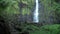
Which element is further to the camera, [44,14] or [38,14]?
[38,14]

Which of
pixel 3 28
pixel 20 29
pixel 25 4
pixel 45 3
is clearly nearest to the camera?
pixel 3 28

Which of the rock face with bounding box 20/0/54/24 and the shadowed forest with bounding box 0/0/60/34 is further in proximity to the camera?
the rock face with bounding box 20/0/54/24

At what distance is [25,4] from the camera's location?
766 centimetres

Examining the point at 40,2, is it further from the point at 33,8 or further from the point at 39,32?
the point at 39,32

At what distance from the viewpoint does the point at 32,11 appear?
820cm

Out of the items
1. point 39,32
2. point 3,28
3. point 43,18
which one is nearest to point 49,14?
point 43,18

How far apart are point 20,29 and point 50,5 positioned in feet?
9.77

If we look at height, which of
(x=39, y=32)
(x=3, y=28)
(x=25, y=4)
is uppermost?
(x=25, y=4)

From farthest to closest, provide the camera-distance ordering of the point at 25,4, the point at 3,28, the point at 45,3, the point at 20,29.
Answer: the point at 45,3
the point at 25,4
the point at 20,29
the point at 3,28

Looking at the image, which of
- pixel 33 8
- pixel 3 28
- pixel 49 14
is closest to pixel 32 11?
pixel 33 8

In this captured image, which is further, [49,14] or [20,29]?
[49,14]

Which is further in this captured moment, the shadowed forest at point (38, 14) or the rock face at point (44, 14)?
the rock face at point (44, 14)

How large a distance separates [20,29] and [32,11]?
3.02 meters

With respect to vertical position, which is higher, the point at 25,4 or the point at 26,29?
the point at 25,4
